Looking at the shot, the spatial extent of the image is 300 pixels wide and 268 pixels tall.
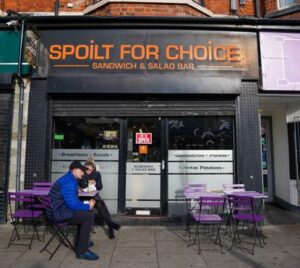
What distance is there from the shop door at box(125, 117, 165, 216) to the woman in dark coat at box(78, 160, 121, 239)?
41.7 inches

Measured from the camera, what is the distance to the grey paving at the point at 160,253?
553cm

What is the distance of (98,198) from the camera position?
714 centimetres

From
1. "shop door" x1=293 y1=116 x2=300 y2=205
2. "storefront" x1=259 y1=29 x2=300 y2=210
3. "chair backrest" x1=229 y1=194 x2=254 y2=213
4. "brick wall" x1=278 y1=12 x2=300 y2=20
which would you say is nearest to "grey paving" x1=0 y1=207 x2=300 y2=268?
"chair backrest" x1=229 y1=194 x2=254 y2=213

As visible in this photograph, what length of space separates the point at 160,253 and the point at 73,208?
165cm

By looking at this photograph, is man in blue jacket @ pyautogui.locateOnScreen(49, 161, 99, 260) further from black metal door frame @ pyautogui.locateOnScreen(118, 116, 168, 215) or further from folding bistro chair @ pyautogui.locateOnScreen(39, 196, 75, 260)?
black metal door frame @ pyautogui.locateOnScreen(118, 116, 168, 215)

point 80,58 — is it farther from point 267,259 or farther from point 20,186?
point 267,259

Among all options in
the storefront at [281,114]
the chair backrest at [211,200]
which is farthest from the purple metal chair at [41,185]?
the storefront at [281,114]

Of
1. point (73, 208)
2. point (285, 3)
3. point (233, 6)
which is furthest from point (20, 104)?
point (285, 3)

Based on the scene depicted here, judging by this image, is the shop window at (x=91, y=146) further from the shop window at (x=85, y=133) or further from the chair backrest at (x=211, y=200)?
the chair backrest at (x=211, y=200)

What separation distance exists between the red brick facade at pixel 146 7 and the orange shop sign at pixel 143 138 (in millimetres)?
2865

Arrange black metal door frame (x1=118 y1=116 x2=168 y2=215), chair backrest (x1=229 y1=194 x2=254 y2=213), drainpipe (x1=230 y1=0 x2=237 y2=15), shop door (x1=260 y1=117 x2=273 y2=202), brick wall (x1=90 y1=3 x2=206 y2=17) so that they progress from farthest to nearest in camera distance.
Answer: shop door (x1=260 y1=117 x2=273 y2=202) → drainpipe (x1=230 y1=0 x2=237 y2=15) → brick wall (x1=90 y1=3 x2=206 y2=17) → black metal door frame (x1=118 y1=116 x2=168 y2=215) → chair backrest (x1=229 y1=194 x2=254 y2=213)

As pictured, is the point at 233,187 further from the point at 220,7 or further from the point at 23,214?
the point at 220,7

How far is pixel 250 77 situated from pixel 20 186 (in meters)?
5.77

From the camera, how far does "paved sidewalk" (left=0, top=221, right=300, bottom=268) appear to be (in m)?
5.53
